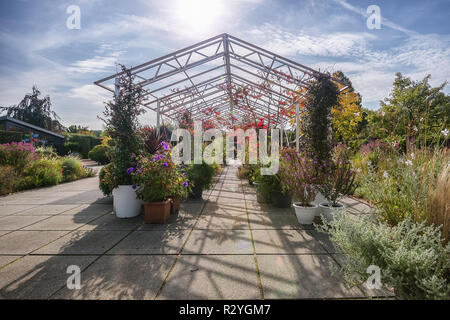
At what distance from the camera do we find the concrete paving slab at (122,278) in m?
1.76

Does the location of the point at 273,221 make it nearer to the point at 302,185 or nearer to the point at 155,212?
the point at 302,185

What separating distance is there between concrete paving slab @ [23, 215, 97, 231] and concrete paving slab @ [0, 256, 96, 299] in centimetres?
105

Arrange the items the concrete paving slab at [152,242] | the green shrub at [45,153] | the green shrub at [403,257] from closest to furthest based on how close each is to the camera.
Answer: the green shrub at [403,257] < the concrete paving slab at [152,242] < the green shrub at [45,153]

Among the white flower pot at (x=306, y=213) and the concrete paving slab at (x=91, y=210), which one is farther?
the concrete paving slab at (x=91, y=210)

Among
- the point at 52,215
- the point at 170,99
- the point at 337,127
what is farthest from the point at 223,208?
the point at 337,127

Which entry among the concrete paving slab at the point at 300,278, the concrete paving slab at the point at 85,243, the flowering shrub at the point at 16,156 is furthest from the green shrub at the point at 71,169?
the concrete paving slab at the point at 300,278

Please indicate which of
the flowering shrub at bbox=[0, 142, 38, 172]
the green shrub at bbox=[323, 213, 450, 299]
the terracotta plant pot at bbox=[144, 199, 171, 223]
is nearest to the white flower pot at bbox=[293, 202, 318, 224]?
the green shrub at bbox=[323, 213, 450, 299]

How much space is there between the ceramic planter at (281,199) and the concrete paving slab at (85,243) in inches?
111

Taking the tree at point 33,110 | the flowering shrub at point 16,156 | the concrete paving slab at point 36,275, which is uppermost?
the tree at point 33,110

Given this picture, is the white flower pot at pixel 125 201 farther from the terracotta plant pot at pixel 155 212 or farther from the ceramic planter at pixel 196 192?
the ceramic planter at pixel 196 192

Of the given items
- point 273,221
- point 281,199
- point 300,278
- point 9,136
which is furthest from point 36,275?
point 9,136

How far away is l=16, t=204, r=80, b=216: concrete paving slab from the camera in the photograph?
4.15m

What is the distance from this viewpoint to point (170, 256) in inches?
95.7

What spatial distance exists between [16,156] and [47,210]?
487 cm
